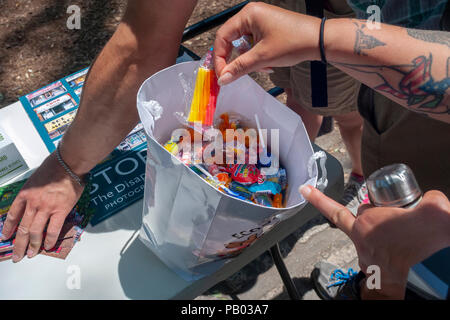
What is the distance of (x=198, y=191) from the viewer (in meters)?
0.69

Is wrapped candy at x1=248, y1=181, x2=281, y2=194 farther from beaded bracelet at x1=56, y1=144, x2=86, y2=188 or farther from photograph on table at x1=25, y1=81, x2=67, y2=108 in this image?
photograph on table at x1=25, y1=81, x2=67, y2=108

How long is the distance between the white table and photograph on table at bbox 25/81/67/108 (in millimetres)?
489

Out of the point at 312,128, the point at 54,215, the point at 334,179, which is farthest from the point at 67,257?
the point at 312,128

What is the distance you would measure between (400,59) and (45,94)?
105 cm

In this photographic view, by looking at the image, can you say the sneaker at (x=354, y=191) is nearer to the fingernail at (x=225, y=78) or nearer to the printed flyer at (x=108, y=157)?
the printed flyer at (x=108, y=157)

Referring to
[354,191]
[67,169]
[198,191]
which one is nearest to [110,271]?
[67,169]

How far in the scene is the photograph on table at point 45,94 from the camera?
4.11 feet

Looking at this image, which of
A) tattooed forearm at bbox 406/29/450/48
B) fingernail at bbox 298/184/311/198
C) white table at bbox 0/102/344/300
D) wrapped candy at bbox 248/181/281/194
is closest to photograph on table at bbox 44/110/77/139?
white table at bbox 0/102/344/300

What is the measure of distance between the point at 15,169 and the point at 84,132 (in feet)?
0.88

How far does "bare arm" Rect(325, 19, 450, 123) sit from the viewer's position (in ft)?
2.27

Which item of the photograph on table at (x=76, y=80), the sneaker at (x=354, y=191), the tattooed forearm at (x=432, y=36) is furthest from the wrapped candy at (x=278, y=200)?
the sneaker at (x=354, y=191)

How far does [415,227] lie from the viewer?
61 centimetres

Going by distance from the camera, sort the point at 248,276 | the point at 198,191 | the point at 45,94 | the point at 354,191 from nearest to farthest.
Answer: the point at 198,191
the point at 45,94
the point at 248,276
the point at 354,191

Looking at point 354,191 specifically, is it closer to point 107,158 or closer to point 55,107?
point 107,158
